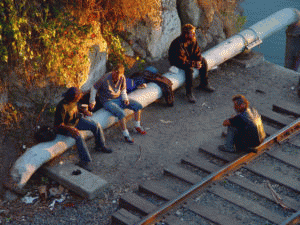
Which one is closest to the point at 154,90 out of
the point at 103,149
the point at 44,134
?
the point at 103,149

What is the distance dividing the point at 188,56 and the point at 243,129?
3.04 meters

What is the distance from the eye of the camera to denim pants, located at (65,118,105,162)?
10.9 meters

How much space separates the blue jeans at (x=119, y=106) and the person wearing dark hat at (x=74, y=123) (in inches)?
24.4

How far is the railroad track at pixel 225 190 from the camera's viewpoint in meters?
9.52

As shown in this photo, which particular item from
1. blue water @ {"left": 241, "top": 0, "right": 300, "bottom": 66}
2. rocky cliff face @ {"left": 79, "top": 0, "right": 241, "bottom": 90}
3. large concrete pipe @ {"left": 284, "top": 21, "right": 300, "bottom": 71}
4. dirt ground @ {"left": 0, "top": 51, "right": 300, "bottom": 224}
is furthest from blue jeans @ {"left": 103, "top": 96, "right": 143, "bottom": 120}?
blue water @ {"left": 241, "top": 0, "right": 300, "bottom": 66}

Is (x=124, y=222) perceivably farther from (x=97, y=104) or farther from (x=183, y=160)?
(x=97, y=104)

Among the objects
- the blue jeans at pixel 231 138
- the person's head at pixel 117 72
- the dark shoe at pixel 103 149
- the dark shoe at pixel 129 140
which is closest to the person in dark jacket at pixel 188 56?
the person's head at pixel 117 72

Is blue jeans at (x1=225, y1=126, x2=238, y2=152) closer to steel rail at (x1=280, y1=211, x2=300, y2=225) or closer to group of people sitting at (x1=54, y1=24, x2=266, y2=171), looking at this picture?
group of people sitting at (x1=54, y1=24, x2=266, y2=171)

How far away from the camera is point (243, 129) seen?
1066cm

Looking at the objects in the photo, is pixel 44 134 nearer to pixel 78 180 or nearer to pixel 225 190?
pixel 78 180

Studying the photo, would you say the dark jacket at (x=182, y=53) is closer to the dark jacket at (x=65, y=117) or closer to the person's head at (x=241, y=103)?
the person's head at (x=241, y=103)

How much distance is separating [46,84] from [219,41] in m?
5.40

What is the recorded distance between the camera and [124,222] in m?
9.30

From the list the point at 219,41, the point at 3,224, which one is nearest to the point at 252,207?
the point at 3,224
